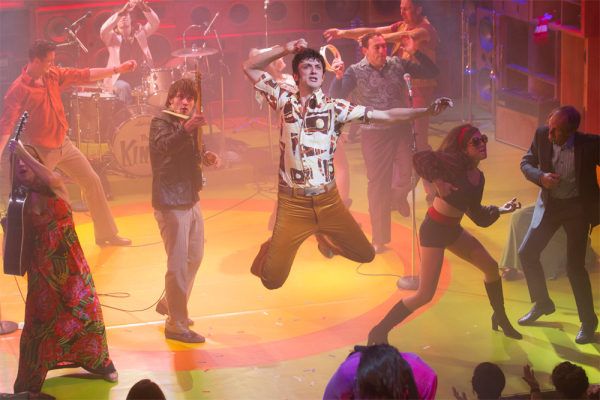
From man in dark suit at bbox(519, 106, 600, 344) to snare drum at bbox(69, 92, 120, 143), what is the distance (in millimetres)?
5985

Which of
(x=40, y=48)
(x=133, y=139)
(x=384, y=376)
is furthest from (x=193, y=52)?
(x=384, y=376)

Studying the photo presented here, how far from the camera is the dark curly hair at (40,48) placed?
598 cm

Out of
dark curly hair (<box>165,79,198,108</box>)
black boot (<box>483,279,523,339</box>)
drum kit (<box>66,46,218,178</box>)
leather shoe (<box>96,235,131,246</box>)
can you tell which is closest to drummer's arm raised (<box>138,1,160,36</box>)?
drum kit (<box>66,46,218,178</box>)

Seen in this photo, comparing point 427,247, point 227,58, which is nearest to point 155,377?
point 427,247

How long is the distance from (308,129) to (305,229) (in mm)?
675

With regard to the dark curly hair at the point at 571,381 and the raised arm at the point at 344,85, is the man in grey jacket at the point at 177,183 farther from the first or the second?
the dark curly hair at the point at 571,381

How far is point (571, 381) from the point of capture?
351cm

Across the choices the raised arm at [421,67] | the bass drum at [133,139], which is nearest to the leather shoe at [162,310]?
the raised arm at [421,67]

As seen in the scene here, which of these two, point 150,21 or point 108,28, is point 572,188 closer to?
point 150,21

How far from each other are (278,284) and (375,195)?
2361 millimetres

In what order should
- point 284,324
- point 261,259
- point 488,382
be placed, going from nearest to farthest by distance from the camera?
1. point 488,382
2. point 261,259
3. point 284,324

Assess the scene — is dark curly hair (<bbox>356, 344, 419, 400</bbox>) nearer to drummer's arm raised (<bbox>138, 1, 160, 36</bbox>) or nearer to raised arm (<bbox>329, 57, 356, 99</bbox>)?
raised arm (<bbox>329, 57, 356, 99</bbox>)

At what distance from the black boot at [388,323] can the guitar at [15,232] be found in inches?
97.8

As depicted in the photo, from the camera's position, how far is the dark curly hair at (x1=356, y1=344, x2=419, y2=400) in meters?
2.46
